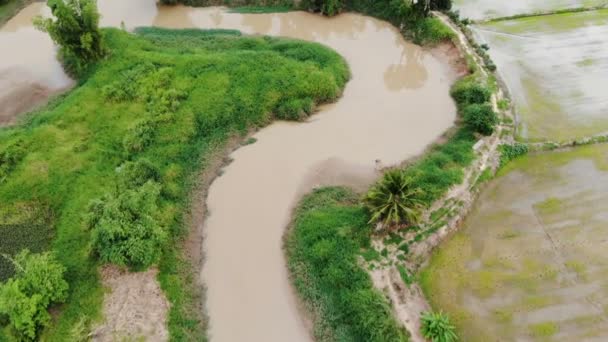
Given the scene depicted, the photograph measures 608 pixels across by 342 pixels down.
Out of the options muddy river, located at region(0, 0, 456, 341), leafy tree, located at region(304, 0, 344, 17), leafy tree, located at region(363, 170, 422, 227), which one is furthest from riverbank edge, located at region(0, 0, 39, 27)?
leafy tree, located at region(363, 170, 422, 227)

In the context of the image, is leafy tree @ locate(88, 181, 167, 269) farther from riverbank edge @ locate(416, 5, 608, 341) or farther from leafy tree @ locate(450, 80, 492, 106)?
leafy tree @ locate(450, 80, 492, 106)

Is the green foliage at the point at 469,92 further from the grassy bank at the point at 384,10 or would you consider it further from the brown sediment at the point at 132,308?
the brown sediment at the point at 132,308

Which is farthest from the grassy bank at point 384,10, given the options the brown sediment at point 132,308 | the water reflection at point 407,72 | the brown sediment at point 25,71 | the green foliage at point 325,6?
the brown sediment at point 132,308

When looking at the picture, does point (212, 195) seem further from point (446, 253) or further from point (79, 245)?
point (446, 253)

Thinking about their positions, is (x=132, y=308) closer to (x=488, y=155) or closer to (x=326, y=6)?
(x=488, y=155)

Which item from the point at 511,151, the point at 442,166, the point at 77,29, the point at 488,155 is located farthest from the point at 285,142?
the point at 77,29

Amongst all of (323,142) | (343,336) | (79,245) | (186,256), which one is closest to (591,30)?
(323,142)
